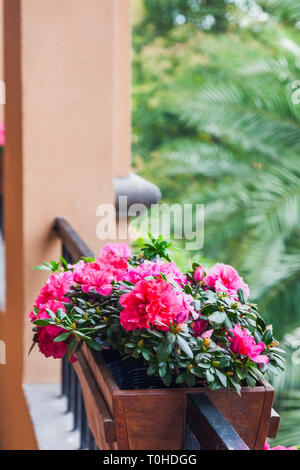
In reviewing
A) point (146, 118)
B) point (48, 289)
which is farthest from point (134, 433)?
point (146, 118)

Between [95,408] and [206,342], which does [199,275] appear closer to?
[206,342]

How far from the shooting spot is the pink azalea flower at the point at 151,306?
1.04m

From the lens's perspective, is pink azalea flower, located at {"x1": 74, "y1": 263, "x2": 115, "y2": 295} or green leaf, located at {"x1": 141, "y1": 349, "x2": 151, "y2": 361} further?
pink azalea flower, located at {"x1": 74, "y1": 263, "x2": 115, "y2": 295}

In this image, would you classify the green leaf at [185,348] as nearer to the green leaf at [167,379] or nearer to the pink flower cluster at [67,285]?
the green leaf at [167,379]

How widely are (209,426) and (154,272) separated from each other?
309mm

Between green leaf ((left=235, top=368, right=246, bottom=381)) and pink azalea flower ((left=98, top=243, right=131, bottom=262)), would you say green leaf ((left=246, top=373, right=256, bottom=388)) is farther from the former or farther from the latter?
pink azalea flower ((left=98, top=243, right=131, bottom=262))

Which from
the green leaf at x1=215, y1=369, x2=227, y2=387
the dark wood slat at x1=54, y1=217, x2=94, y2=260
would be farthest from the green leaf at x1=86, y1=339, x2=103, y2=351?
the dark wood slat at x1=54, y1=217, x2=94, y2=260

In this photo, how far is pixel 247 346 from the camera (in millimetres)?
1040

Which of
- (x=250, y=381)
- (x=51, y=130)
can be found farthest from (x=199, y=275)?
(x=51, y=130)

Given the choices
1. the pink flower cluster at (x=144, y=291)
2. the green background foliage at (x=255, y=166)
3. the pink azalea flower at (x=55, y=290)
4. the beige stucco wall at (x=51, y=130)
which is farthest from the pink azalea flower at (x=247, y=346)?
the green background foliage at (x=255, y=166)

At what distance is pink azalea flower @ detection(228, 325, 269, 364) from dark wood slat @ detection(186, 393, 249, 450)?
94 millimetres

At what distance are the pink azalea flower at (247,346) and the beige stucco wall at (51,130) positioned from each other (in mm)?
1507

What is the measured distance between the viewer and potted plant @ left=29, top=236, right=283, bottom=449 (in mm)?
1034
